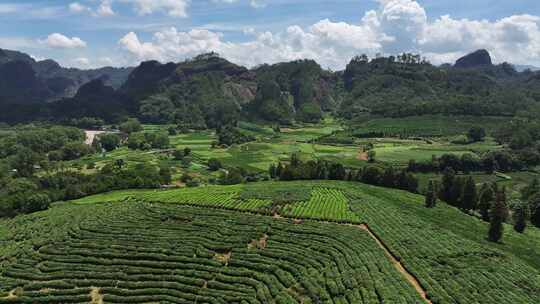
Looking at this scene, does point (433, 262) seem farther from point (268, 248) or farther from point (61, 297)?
point (61, 297)

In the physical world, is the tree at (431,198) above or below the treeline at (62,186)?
above

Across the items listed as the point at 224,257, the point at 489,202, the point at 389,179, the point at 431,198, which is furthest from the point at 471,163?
the point at 224,257

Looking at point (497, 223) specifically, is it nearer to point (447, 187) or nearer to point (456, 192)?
point (456, 192)

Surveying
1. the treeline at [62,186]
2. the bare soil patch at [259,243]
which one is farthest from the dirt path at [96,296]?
the treeline at [62,186]

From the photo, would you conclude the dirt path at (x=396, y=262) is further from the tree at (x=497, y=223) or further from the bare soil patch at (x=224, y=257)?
the tree at (x=497, y=223)

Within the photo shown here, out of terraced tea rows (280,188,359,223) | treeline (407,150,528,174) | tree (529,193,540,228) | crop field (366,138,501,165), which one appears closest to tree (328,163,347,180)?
terraced tea rows (280,188,359,223)

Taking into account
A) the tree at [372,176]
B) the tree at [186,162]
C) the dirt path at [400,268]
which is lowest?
the tree at [186,162]

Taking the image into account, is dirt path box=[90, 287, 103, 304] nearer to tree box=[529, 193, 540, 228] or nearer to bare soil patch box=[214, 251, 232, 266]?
bare soil patch box=[214, 251, 232, 266]
